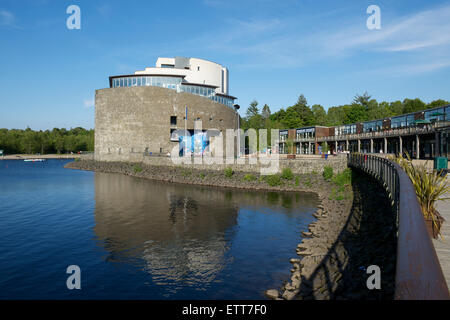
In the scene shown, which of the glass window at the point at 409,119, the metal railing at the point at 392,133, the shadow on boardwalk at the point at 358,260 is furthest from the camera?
the glass window at the point at 409,119

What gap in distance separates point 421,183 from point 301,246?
8814 millimetres

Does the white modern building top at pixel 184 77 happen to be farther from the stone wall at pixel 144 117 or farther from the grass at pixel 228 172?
the grass at pixel 228 172

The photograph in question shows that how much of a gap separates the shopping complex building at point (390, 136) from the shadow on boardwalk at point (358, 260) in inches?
819

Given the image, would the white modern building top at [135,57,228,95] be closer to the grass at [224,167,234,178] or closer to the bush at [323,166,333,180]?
the grass at [224,167,234,178]

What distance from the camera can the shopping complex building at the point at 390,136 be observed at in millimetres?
46709

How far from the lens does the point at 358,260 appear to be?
47.8 ft

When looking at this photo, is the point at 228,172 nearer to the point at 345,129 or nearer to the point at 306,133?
the point at 345,129

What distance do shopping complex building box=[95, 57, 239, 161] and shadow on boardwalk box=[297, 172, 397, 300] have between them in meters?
60.4

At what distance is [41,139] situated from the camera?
497ft

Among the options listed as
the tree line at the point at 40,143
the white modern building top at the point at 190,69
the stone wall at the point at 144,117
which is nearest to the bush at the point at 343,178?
the stone wall at the point at 144,117

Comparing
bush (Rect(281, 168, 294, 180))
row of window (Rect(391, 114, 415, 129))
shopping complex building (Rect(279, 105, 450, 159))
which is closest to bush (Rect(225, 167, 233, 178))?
bush (Rect(281, 168, 294, 180))

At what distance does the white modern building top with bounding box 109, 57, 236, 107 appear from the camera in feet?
264

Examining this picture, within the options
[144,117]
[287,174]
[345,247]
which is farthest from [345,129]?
[345,247]

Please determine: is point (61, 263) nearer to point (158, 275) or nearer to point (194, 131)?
point (158, 275)
